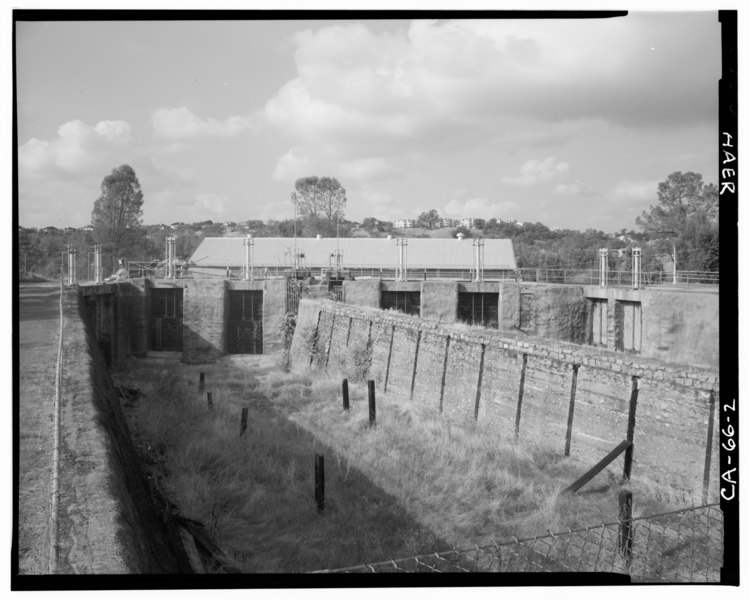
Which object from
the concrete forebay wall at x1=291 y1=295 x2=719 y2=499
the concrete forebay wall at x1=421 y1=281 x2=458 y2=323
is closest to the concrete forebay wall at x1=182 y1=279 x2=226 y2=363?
the concrete forebay wall at x1=421 y1=281 x2=458 y2=323

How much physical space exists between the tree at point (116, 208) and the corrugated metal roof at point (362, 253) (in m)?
5.50

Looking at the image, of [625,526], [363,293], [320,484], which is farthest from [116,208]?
[625,526]

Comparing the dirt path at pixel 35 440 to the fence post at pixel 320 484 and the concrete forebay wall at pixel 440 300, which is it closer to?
the fence post at pixel 320 484

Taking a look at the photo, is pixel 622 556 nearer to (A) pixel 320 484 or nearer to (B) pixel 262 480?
(A) pixel 320 484

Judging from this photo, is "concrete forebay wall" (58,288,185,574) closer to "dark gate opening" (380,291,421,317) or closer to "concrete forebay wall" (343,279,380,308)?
"concrete forebay wall" (343,279,380,308)

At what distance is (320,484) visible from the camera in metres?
10.0

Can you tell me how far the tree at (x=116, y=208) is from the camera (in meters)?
39.8

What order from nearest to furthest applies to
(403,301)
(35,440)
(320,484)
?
(35,440) → (320,484) → (403,301)

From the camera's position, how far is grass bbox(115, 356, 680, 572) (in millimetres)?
8977

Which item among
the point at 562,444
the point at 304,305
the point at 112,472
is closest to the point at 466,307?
the point at 304,305

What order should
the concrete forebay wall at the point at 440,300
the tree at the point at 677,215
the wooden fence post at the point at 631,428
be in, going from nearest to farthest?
1. the wooden fence post at the point at 631,428
2. the concrete forebay wall at the point at 440,300
3. the tree at the point at 677,215

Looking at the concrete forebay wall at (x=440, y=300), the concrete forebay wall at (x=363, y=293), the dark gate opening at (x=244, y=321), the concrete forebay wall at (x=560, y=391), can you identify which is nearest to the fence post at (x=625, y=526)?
the concrete forebay wall at (x=560, y=391)

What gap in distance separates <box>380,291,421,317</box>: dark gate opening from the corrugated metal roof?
10.5m

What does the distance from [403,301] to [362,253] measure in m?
13.7
